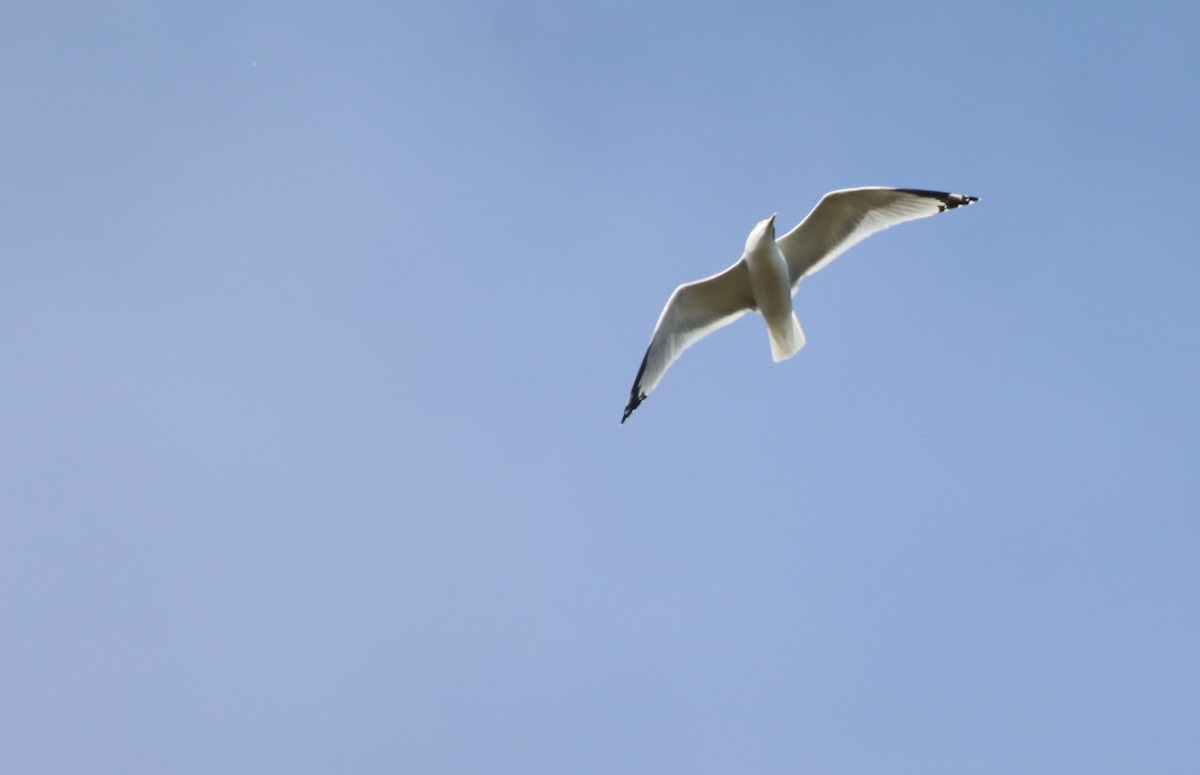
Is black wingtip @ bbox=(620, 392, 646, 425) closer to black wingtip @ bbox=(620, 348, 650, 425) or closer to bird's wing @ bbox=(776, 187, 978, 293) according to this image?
black wingtip @ bbox=(620, 348, 650, 425)

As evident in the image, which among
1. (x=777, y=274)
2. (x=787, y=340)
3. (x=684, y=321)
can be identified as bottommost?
(x=787, y=340)

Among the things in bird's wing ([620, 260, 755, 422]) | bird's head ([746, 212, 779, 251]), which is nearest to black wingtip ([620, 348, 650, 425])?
bird's wing ([620, 260, 755, 422])

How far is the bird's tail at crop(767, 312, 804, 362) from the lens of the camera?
41.1ft

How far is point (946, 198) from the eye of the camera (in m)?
12.3

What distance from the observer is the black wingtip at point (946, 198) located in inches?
483

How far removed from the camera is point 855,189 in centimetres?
1225

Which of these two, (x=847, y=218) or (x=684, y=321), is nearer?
(x=847, y=218)

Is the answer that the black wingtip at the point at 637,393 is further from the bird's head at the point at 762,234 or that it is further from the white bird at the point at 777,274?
the bird's head at the point at 762,234

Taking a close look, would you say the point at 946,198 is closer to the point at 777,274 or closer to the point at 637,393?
the point at 777,274

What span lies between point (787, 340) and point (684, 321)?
3.81ft

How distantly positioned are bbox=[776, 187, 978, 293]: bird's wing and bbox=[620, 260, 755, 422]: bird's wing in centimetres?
63

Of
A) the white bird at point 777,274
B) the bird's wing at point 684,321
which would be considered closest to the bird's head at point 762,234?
the white bird at point 777,274

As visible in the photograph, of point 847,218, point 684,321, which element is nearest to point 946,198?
point 847,218

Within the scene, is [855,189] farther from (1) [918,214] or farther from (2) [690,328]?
(2) [690,328]
